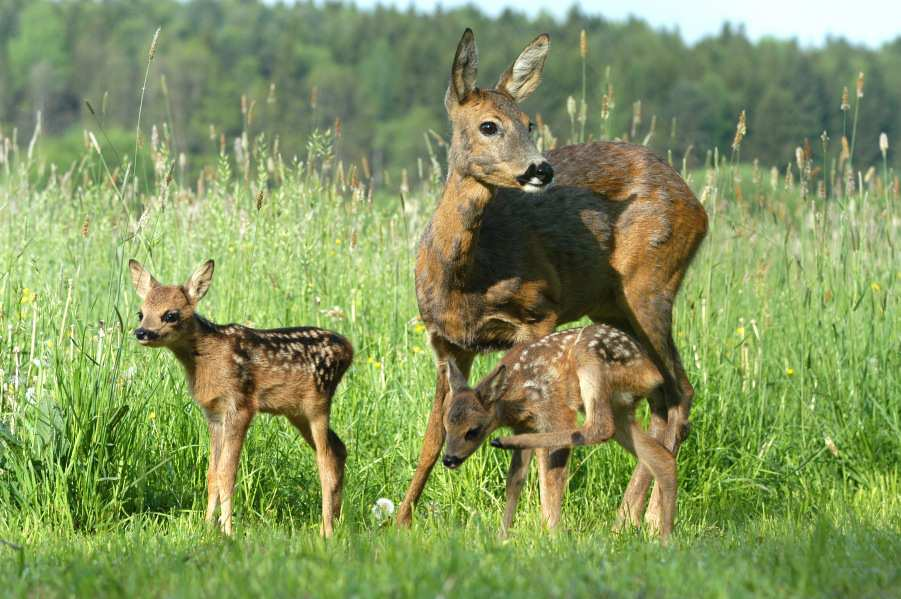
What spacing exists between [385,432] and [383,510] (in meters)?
1.13

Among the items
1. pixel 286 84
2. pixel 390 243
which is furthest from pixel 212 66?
pixel 390 243

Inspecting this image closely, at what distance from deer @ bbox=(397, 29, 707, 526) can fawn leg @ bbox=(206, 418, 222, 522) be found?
1059 millimetres

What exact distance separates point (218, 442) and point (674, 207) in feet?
9.87

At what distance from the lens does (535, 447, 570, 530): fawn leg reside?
615 cm

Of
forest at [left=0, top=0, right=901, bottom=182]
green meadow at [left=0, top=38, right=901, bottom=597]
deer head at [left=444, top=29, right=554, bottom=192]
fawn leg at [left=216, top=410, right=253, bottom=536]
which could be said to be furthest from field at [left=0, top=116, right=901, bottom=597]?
forest at [left=0, top=0, right=901, bottom=182]

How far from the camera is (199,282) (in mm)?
6367

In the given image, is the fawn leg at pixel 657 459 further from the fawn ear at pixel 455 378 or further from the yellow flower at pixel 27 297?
the yellow flower at pixel 27 297

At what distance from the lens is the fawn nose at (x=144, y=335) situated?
19.7ft

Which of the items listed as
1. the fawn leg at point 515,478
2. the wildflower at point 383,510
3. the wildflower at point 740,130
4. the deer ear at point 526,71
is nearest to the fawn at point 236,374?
the wildflower at point 383,510

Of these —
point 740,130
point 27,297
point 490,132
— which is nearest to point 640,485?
point 490,132

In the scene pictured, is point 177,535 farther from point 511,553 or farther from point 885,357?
point 885,357

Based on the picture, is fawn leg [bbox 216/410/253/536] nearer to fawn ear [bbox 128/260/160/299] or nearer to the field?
the field

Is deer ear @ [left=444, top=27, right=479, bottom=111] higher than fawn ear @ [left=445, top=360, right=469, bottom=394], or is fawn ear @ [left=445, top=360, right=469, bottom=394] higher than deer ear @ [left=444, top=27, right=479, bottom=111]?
deer ear @ [left=444, top=27, right=479, bottom=111]

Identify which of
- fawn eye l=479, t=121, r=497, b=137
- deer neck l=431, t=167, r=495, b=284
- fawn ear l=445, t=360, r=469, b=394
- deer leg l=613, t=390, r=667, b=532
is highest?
fawn eye l=479, t=121, r=497, b=137
